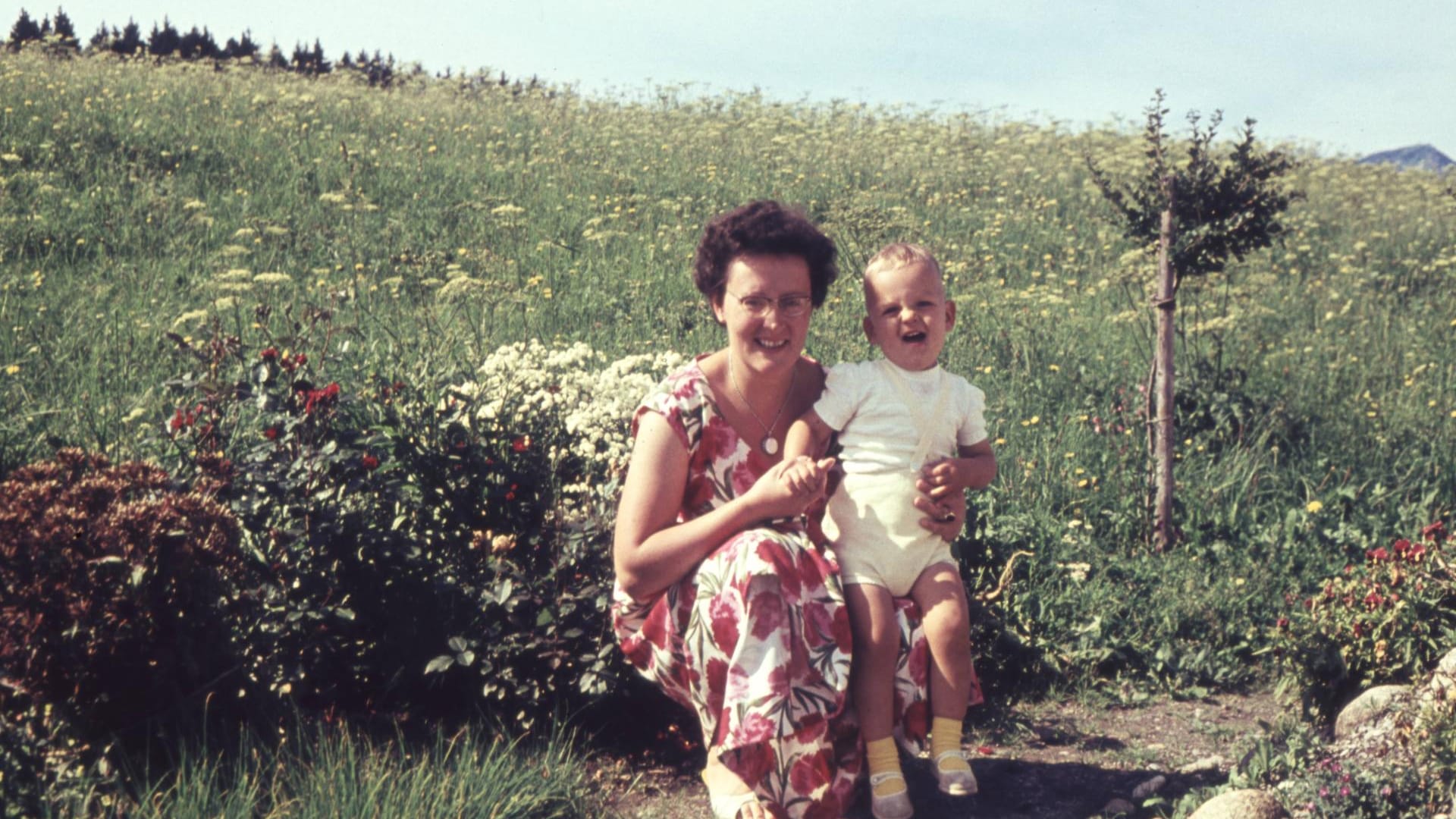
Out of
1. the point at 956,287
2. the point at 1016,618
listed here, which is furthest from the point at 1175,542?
the point at 956,287

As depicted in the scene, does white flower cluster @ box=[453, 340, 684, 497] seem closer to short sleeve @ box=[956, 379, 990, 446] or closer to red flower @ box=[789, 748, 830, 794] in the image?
short sleeve @ box=[956, 379, 990, 446]

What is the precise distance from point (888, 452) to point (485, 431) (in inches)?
50.3

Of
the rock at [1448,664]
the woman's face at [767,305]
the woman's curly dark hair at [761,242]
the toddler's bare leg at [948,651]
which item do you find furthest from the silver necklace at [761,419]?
the rock at [1448,664]

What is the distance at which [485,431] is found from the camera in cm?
355

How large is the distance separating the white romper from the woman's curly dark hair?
0.93ft

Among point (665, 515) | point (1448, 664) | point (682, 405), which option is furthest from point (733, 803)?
point (1448, 664)

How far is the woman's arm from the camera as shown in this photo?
2703mm

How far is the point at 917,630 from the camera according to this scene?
9.39 feet

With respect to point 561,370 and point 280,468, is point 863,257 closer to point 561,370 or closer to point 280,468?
point 561,370

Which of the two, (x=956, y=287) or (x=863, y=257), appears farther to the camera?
(x=956, y=287)

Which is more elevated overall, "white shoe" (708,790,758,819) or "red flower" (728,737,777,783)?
"red flower" (728,737,777,783)

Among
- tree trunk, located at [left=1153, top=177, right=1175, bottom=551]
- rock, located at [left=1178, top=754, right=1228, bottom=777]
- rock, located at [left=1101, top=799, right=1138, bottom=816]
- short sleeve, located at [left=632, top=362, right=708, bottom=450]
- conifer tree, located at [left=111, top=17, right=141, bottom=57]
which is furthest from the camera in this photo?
conifer tree, located at [left=111, top=17, right=141, bottom=57]

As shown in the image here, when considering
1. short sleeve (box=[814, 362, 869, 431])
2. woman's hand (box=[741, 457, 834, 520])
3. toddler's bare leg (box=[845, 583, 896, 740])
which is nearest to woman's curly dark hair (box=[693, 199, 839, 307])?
short sleeve (box=[814, 362, 869, 431])

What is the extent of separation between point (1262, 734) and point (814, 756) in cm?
151
